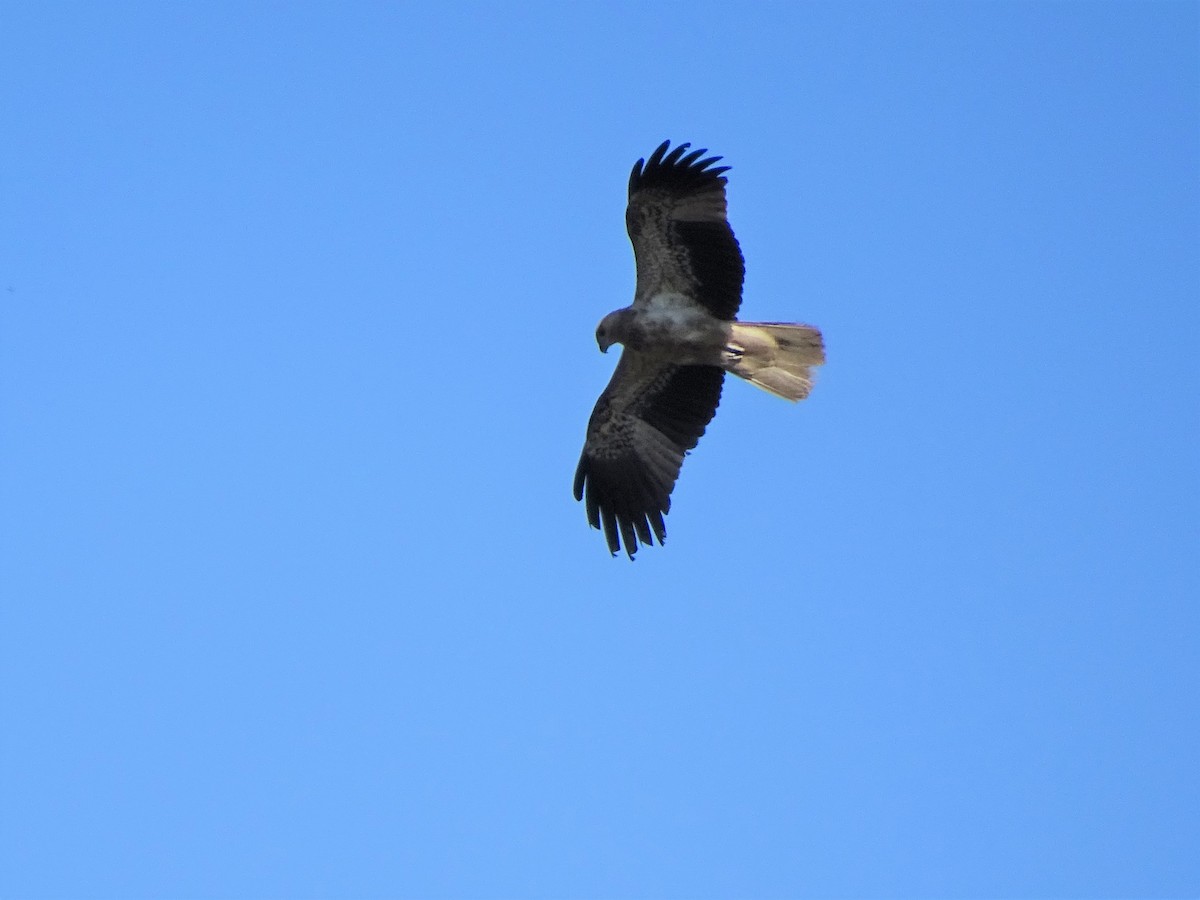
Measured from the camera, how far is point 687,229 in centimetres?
1292

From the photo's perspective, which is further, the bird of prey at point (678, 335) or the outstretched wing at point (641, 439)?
the outstretched wing at point (641, 439)

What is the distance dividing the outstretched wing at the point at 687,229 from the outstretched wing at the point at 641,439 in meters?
0.64

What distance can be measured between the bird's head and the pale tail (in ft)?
2.61

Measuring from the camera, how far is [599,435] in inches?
551

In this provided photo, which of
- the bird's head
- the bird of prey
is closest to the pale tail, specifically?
the bird of prey

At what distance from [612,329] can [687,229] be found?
3.11ft

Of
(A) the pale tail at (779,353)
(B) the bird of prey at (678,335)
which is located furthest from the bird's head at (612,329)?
(A) the pale tail at (779,353)

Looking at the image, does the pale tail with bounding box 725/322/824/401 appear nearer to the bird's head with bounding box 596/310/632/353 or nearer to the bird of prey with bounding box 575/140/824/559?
the bird of prey with bounding box 575/140/824/559

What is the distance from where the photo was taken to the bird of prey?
42.3ft

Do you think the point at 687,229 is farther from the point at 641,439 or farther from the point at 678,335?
the point at 641,439

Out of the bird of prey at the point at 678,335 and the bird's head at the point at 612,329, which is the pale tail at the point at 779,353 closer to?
the bird of prey at the point at 678,335

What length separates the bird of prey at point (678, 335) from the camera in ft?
42.3

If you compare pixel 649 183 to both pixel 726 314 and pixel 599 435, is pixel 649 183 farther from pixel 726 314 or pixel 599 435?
pixel 599 435

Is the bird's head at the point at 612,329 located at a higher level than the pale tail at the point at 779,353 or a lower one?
higher
